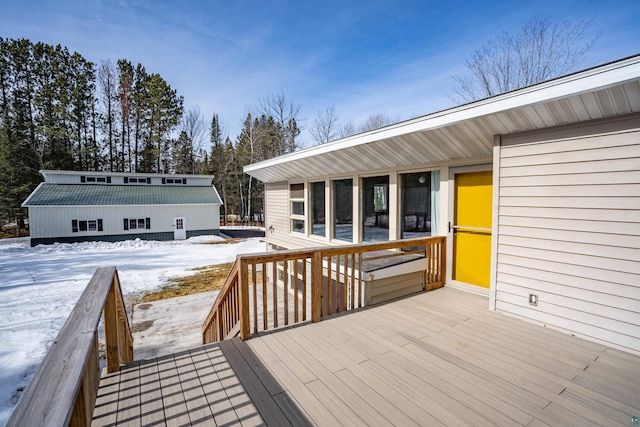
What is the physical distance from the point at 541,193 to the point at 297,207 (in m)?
6.06

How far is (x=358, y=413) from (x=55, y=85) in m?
29.1

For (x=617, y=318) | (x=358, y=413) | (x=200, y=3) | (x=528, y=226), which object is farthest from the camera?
(x=200, y=3)

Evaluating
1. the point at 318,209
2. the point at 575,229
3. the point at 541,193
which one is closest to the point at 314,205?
the point at 318,209

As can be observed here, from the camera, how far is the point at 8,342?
198 inches

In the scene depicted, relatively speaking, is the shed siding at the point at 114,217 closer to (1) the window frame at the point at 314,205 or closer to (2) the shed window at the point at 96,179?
(2) the shed window at the point at 96,179

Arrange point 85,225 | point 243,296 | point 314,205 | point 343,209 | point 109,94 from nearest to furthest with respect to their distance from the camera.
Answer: point 243,296
point 343,209
point 314,205
point 85,225
point 109,94

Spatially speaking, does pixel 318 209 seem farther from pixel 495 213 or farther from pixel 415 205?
pixel 495 213

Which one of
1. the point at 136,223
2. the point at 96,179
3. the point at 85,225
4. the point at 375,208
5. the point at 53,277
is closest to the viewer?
the point at 375,208

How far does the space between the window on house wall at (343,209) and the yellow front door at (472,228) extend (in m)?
2.44

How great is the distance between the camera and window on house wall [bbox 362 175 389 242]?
563 cm

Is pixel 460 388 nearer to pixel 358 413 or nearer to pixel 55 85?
pixel 358 413

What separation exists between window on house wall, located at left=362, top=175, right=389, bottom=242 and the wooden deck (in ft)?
8.71

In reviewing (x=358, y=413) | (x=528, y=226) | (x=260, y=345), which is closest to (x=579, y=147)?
(x=528, y=226)

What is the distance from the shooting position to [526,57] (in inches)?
499
